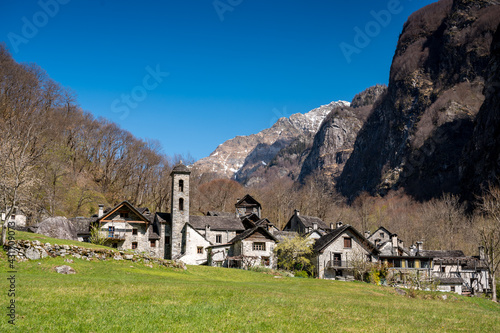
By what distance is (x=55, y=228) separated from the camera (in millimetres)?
48656

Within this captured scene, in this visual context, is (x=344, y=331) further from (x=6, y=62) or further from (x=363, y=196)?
(x=363, y=196)

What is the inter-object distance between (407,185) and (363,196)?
1826 cm

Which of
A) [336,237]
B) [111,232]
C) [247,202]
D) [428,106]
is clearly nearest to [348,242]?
[336,237]

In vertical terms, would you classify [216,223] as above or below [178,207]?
below

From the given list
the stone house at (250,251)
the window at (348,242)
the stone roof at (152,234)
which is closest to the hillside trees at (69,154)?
the stone roof at (152,234)

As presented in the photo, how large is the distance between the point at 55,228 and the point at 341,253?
3732 cm

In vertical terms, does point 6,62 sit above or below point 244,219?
above

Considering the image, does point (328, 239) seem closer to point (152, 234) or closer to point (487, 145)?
point (152, 234)

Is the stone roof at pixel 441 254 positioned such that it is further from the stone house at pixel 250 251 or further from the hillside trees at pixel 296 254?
the stone house at pixel 250 251

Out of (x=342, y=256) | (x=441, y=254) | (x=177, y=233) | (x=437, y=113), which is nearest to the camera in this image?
(x=342, y=256)

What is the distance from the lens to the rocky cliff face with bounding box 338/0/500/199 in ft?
412


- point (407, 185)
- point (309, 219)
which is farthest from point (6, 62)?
point (407, 185)

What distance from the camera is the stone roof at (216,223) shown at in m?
58.9

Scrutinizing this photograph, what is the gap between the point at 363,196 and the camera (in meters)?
145
